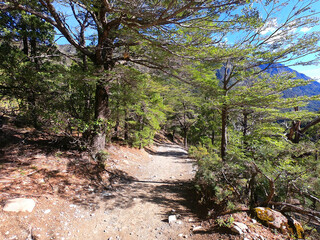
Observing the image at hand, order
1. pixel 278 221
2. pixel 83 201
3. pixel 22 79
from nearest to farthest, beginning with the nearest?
pixel 278 221
pixel 83 201
pixel 22 79

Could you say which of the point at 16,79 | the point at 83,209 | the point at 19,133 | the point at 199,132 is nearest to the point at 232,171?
the point at 83,209

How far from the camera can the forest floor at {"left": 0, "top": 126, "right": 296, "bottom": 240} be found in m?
2.91

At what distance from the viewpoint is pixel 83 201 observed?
3.87 meters

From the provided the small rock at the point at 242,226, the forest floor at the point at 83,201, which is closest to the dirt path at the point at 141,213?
the forest floor at the point at 83,201

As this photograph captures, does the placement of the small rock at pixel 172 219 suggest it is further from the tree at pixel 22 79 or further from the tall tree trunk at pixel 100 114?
the tree at pixel 22 79

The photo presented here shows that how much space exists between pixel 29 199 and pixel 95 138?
111 inches

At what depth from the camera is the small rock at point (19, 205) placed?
278cm

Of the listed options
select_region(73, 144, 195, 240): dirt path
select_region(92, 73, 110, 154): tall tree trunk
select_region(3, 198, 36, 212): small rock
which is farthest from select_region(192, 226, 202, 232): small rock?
select_region(92, 73, 110, 154): tall tree trunk

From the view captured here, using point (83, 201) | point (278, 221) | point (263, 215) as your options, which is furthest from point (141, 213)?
point (278, 221)

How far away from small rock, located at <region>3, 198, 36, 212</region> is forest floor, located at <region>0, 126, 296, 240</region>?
93 mm

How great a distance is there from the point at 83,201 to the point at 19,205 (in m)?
1.35

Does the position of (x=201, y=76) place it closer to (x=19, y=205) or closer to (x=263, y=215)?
(x=263, y=215)

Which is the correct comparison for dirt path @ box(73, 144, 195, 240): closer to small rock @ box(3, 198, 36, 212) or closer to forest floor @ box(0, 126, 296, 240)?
forest floor @ box(0, 126, 296, 240)

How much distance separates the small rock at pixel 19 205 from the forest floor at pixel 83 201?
0.09m
